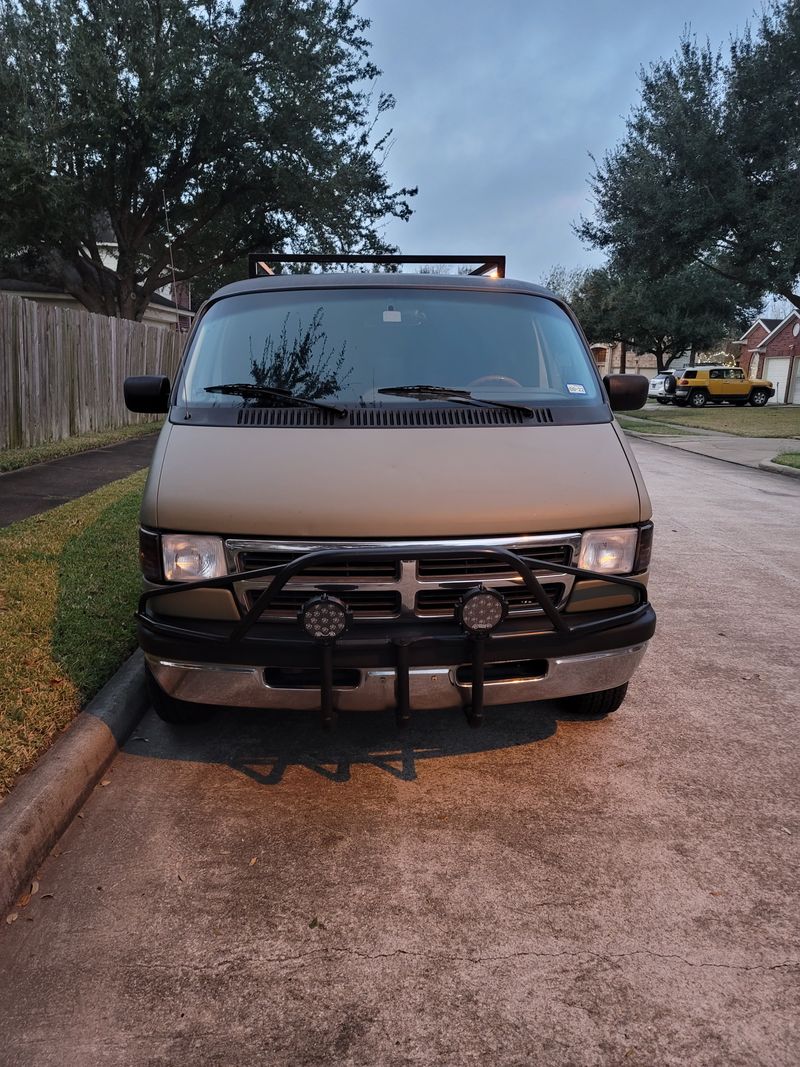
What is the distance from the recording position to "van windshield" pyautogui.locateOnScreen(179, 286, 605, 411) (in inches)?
150

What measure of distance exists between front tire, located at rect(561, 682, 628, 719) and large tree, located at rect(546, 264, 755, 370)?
31.2 metres

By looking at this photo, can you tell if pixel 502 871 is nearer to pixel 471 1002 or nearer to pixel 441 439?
pixel 471 1002

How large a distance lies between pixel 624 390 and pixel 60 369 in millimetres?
11607

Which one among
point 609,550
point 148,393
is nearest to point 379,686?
point 609,550

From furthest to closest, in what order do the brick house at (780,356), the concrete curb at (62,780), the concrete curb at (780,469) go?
the brick house at (780,356) < the concrete curb at (780,469) < the concrete curb at (62,780)

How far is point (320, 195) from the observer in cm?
2297

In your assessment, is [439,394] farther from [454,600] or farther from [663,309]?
[663,309]

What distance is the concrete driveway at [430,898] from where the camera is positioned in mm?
2119

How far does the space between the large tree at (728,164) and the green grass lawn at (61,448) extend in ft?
65.8

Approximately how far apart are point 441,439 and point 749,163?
95.9 feet

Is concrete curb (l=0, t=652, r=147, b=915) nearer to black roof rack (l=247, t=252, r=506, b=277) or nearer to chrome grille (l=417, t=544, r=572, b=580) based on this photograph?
chrome grille (l=417, t=544, r=572, b=580)

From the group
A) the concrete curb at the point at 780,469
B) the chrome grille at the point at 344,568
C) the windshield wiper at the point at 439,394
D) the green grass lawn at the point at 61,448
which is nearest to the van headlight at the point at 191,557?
the chrome grille at the point at 344,568

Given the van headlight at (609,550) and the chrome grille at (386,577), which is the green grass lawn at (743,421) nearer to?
the van headlight at (609,550)

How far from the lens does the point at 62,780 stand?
3057 millimetres
